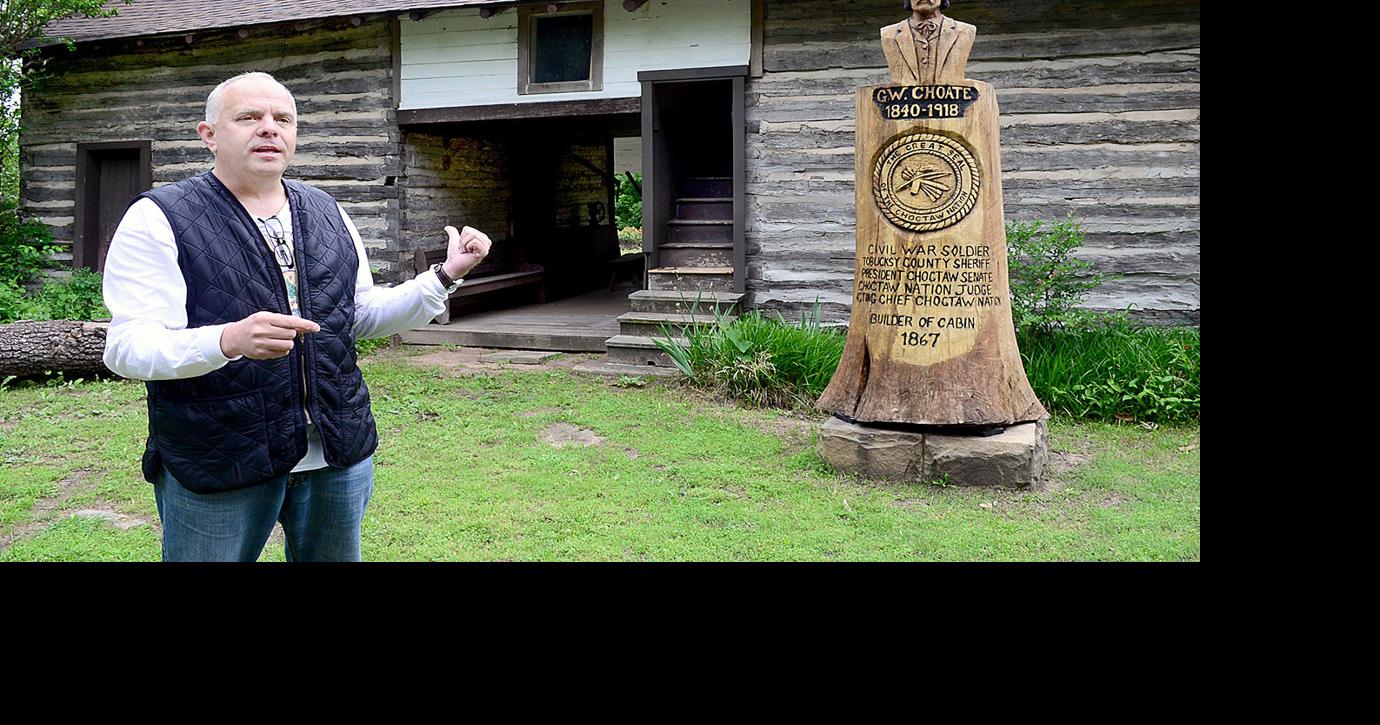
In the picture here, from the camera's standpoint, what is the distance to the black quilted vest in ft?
8.03

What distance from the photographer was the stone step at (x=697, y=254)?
30.3ft

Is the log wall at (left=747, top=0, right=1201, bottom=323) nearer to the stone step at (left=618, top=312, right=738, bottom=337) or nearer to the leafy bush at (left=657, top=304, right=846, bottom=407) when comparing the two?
the stone step at (left=618, top=312, right=738, bottom=337)

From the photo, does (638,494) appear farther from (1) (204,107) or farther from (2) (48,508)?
(1) (204,107)

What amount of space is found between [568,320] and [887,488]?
5964mm

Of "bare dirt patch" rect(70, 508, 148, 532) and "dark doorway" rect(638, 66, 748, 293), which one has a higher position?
"dark doorway" rect(638, 66, 748, 293)

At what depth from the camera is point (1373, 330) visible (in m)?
2.62

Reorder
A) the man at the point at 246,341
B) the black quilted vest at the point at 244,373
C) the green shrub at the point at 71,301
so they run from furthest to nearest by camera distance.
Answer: the green shrub at the point at 71,301
the black quilted vest at the point at 244,373
the man at the point at 246,341

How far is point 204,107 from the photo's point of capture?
10125mm

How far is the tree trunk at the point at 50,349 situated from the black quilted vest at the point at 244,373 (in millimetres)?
6342

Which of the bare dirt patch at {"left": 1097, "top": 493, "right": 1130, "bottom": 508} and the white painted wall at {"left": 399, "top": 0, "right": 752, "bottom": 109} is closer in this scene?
the bare dirt patch at {"left": 1097, "top": 493, "right": 1130, "bottom": 508}

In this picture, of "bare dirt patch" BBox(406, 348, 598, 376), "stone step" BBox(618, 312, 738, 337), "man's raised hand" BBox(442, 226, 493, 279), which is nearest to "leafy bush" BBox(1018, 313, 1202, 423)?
"stone step" BBox(618, 312, 738, 337)

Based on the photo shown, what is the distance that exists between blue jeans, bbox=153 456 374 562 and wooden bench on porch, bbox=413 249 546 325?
23.7 ft

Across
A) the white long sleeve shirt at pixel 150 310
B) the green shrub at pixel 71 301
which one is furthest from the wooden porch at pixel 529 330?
the white long sleeve shirt at pixel 150 310

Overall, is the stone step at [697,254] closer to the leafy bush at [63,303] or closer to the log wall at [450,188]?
the log wall at [450,188]
